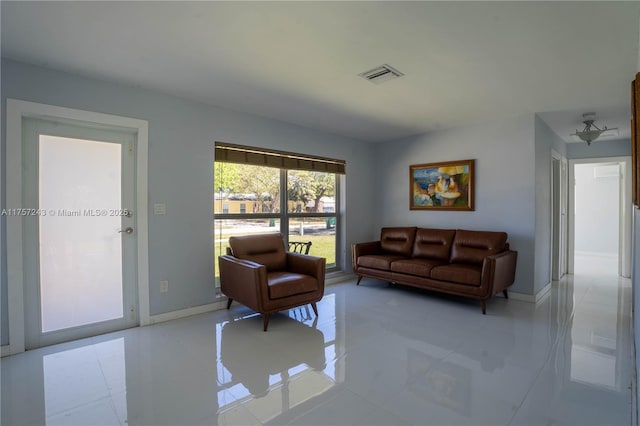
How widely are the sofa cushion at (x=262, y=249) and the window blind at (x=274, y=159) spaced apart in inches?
37.8

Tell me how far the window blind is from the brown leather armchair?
3.18 ft

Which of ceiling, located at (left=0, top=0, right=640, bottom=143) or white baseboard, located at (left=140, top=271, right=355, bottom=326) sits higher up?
ceiling, located at (left=0, top=0, right=640, bottom=143)

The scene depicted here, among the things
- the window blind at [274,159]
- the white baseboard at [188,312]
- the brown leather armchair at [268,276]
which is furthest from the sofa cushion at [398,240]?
the white baseboard at [188,312]

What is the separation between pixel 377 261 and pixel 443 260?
887 millimetres

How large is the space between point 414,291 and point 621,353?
2.25 metres

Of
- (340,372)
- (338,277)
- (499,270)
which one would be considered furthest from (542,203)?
(340,372)

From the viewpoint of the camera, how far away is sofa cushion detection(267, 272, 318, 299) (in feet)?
10.5

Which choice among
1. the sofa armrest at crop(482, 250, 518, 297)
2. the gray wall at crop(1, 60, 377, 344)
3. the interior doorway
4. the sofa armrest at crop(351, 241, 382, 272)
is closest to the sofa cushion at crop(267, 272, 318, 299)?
the gray wall at crop(1, 60, 377, 344)

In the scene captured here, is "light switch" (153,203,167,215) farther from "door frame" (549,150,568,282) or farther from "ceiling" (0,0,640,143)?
"door frame" (549,150,568,282)

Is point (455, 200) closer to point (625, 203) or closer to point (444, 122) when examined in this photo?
point (444, 122)

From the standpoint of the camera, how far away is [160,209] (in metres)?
3.36

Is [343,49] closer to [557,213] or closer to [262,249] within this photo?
[262,249]

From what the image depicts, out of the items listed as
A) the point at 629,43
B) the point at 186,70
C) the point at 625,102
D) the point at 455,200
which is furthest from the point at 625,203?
the point at 186,70

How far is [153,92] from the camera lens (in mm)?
3299
